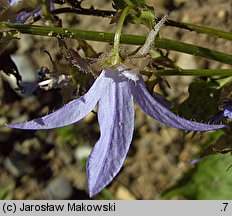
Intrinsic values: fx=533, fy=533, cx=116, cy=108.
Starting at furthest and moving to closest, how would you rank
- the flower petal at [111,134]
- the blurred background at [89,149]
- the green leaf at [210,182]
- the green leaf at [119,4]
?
the blurred background at [89,149]
the green leaf at [210,182]
the green leaf at [119,4]
the flower petal at [111,134]

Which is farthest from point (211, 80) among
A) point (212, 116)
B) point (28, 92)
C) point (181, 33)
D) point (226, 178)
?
point (181, 33)

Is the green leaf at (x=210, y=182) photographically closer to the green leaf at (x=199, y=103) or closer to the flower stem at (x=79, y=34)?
the green leaf at (x=199, y=103)

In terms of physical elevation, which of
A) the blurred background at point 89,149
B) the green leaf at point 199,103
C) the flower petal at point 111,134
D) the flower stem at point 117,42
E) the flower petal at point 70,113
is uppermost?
the flower stem at point 117,42

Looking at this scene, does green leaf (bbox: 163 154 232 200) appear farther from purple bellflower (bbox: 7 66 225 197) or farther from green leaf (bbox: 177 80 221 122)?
purple bellflower (bbox: 7 66 225 197)

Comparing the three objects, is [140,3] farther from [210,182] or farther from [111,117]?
[210,182]

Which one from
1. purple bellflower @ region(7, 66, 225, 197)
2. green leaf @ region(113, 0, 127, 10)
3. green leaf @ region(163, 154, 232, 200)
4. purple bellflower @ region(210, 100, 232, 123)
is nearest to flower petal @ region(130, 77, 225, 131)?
purple bellflower @ region(7, 66, 225, 197)

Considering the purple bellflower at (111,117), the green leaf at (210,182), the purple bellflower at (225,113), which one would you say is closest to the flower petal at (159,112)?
the purple bellflower at (111,117)
